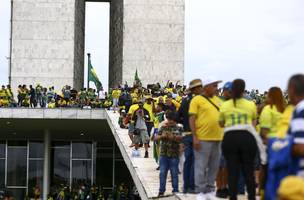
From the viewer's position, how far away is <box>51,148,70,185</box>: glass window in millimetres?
34969

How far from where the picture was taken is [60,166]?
3525 centimetres

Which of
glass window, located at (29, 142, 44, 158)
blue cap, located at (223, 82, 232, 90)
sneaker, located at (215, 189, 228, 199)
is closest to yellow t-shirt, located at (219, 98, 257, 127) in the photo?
blue cap, located at (223, 82, 232, 90)

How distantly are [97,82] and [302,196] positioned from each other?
27.8m

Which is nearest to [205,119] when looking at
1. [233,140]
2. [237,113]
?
[237,113]

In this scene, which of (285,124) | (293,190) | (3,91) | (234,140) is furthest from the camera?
(3,91)

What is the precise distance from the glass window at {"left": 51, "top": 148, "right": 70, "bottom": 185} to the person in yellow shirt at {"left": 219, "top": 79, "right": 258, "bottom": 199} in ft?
92.0

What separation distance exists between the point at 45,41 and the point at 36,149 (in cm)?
649

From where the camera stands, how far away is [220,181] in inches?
345

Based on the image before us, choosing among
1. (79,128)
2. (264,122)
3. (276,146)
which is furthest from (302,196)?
(79,128)

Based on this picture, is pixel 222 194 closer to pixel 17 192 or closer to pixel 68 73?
pixel 17 192

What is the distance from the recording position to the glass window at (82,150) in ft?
115

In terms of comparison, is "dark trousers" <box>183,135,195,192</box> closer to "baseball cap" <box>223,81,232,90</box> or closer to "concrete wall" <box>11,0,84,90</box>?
"baseball cap" <box>223,81,232,90</box>

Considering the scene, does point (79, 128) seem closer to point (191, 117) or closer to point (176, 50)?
point (176, 50)

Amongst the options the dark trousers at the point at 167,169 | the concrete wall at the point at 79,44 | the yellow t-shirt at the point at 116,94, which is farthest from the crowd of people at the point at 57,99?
the dark trousers at the point at 167,169
